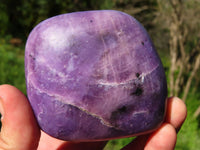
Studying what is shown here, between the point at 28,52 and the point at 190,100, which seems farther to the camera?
Result: the point at 190,100

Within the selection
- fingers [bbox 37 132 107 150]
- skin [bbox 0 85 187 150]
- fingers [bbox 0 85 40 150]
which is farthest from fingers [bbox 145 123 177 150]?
fingers [bbox 0 85 40 150]

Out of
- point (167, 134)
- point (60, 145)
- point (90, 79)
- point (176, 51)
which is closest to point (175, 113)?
point (167, 134)

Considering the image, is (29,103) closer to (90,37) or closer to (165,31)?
(90,37)

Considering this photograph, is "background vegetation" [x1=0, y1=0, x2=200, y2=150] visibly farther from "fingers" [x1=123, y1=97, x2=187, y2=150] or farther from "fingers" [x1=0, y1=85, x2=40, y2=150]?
"fingers" [x1=0, y1=85, x2=40, y2=150]

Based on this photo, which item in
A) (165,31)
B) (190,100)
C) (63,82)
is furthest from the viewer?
(165,31)

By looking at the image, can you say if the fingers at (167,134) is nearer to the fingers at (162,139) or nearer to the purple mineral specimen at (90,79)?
the fingers at (162,139)

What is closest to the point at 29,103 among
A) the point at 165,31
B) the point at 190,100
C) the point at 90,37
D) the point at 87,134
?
the point at 87,134
